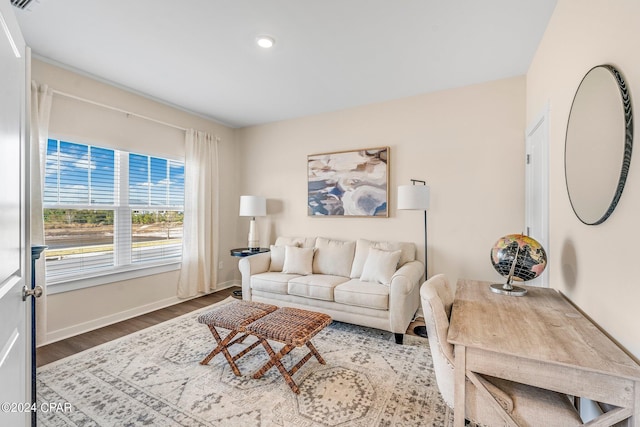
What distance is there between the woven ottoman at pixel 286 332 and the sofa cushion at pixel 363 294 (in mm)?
659

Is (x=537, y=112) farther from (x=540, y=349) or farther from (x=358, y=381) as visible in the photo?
(x=358, y=381)

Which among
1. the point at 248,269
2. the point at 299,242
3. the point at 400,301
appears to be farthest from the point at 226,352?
the point at 299,242

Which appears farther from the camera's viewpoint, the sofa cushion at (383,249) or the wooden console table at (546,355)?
the sofa cushion at (383,249)

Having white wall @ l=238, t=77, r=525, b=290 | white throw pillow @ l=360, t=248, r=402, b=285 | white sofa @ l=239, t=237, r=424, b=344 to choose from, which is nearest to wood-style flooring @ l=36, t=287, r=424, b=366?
white sofa @ l=239, t=237, r=424, b=344

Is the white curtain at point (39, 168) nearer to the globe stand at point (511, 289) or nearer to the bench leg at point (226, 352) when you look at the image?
the bench leg at point (226, 352)

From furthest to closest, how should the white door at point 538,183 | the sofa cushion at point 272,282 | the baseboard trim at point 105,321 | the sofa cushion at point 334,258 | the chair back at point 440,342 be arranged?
the sofa cushion at point 334,258
the sofa cushion at point 272,282
the baseboard trim at point 105,321
the white door at point 538,183
the chair back at point 440,342

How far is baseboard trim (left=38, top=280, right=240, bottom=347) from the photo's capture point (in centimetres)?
278

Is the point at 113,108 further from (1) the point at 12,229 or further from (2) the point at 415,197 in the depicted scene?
(2) the point at 415,197

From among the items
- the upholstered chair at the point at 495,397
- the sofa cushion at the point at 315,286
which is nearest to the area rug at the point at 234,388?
the sofa cushion at the point at 315,286

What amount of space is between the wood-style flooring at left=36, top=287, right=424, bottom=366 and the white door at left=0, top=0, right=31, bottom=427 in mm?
1712

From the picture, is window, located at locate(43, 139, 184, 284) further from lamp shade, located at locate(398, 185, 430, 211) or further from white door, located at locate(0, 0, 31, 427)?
lamp shade, located at locate(398, 185, 430, 211)

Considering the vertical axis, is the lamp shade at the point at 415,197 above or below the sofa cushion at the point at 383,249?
above

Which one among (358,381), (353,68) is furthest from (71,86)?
(358,381)

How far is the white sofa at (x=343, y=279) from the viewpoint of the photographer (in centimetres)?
275
